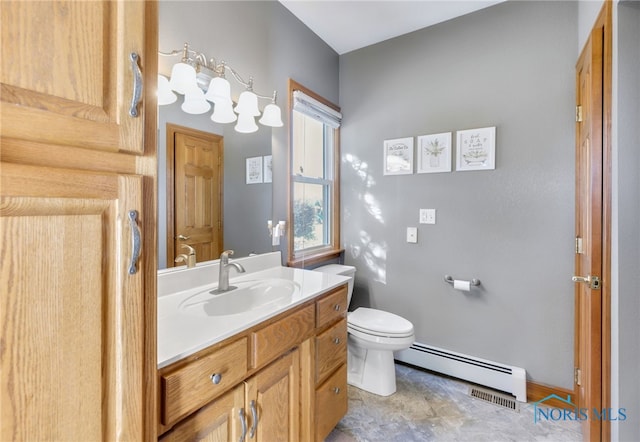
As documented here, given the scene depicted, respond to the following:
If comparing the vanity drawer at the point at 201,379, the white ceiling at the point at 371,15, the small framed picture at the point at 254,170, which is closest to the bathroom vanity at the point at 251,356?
the vanity drawer at the point at 201,379

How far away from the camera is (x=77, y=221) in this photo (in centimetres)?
50

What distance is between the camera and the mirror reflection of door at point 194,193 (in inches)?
53.6

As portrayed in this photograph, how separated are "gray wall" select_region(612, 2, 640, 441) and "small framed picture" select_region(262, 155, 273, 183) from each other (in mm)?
1602

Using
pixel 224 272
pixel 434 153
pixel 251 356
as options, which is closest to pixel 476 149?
pixel 434 153

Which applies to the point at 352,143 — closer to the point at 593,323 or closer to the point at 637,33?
the point at 637,33

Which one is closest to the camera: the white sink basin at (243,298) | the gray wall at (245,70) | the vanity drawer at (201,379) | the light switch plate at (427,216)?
the vanity drawer at (201,379)

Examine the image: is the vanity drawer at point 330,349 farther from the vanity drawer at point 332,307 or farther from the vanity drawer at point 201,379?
the vanity drawer at point 201,379

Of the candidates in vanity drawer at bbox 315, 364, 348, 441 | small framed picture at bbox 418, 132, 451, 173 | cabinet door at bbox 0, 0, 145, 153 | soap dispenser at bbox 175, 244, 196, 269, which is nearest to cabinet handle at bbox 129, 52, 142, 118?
cabinet door at bbox 0, 0, 145, 153

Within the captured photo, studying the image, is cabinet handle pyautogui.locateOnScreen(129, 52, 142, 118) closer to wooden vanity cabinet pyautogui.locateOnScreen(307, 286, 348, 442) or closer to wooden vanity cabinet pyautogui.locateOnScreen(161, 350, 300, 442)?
wooden vanity cabinet pyautogui.locateOnScreen(161, 350, 300, 442)

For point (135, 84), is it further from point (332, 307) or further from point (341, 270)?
point (341, 270)

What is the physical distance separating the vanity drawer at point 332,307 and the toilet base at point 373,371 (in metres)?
0.57

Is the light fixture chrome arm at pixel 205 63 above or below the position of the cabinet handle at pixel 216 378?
above

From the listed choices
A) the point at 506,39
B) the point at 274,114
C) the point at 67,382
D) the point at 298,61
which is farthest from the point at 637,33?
the point at 67,382

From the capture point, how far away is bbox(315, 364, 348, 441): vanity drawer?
4.53ft
